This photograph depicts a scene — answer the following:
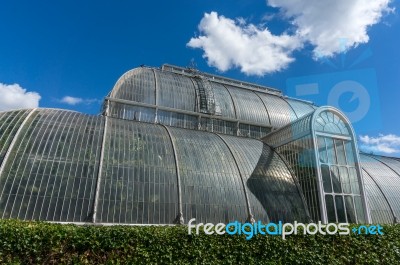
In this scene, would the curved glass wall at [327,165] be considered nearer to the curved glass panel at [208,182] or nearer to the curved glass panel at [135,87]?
the curved glass panel at [208,182]

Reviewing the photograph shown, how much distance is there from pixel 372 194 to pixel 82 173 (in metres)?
23.5

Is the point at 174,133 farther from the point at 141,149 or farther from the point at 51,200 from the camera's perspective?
the point at 51,200

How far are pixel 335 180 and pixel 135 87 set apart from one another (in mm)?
20021

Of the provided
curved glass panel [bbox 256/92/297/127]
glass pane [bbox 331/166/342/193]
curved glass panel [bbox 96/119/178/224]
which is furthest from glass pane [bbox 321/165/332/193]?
curved glass panel [bbox 256/92/297/127]

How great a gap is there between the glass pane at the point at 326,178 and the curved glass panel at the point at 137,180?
35.4 feet

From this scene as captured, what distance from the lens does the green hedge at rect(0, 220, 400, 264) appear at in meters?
10.6

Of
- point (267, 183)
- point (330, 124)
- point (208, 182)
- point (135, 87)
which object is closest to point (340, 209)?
point (267, 183)

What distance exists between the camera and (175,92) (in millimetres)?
32000

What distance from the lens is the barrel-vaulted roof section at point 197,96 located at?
98.9 feet

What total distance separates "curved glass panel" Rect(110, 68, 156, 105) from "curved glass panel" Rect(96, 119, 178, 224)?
8.18m

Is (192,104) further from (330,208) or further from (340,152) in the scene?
(330,208)

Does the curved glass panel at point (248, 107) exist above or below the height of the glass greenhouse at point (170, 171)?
above

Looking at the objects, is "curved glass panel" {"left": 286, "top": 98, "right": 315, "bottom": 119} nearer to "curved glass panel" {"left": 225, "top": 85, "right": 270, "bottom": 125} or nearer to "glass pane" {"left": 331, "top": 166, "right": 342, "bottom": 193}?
"curved glass panel" {"left": 225, "top": 85, "right": 270, "bottom": 125}

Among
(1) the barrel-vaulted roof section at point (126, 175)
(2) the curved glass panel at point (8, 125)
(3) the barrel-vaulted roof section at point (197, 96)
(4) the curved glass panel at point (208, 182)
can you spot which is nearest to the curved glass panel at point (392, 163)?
(3) the barrel-vaulted roof section at point (197, 96)
